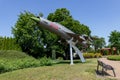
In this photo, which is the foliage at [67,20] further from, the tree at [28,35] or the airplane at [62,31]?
the airplane at [62,31]

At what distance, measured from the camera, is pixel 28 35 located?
3331 cm

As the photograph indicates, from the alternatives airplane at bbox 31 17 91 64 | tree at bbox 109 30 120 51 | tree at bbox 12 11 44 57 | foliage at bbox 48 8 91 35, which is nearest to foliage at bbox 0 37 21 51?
tree at bbox 12 11 44 57

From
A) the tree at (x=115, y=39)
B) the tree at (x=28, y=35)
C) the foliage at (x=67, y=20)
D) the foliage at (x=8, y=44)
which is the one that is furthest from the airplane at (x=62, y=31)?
the tree at (x=115, y=39)

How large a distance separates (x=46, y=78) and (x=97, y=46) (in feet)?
242

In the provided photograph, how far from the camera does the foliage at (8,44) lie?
108ft

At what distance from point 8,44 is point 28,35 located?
131 inches

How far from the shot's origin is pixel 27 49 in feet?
117

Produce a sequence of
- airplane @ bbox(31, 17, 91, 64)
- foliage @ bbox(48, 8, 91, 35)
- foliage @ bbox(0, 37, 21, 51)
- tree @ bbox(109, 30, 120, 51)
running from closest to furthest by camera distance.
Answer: airplane @ bbox(31, 17, 91, 64) → foliage @ bbox(0, 37, 21, 51) → foliage @ bbox(48, 8, 91, 35) → tree @ bbox(109, 30, 120, 51)

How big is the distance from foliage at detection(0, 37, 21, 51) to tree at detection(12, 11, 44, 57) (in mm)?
748

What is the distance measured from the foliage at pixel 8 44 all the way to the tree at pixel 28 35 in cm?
75

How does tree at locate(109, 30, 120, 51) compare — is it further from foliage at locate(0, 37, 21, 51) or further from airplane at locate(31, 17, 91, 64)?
airplane at locate(31, 17, 91, 64)

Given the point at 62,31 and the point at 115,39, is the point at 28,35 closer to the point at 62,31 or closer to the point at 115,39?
the point at 62,31

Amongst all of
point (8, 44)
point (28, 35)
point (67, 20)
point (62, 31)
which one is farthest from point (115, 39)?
point (62, 31)

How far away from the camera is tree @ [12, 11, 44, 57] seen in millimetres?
33719
